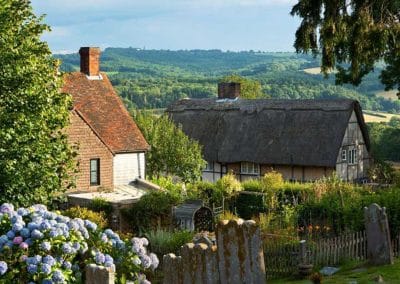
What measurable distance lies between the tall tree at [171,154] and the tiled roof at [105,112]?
29.8 ft

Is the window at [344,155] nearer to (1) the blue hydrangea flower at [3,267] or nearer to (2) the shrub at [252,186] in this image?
(2) the shrub at [252,186]

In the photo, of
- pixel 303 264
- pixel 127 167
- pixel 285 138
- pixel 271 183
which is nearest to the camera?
pixel 303 264

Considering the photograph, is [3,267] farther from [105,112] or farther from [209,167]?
[209,167]

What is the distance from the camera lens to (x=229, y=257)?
458 inches

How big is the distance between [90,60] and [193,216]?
1411cm

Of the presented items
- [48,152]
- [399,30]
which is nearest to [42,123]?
[48,152]

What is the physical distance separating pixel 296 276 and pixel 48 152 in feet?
27.5

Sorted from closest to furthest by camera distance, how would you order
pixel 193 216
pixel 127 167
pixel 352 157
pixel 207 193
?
pixel 193 216 → pixel 207 193 → pixel 127 167 → pixel 352 157

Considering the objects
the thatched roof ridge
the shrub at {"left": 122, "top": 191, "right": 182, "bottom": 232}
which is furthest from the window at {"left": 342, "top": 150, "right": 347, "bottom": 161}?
the shrub at {"left": 122, "top": 191, "right": 182, "bottom": 232}

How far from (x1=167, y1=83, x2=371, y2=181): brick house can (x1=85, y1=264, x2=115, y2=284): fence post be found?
127 ft

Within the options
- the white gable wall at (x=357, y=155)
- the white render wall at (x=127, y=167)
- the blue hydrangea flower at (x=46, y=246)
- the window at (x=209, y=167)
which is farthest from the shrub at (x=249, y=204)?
the blue hydrangea flower at (x=46, y=246)

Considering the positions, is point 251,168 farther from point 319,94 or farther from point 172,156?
point 319,94

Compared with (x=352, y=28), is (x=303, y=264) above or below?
below

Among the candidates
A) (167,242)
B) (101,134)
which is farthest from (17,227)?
(101,134)
